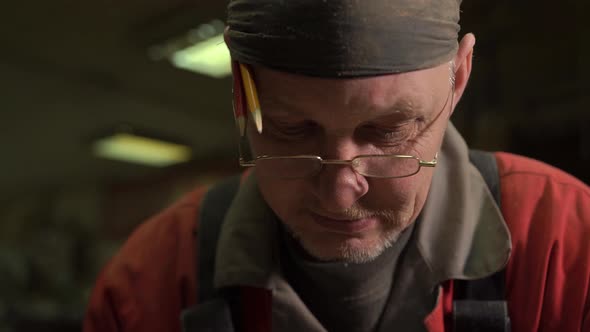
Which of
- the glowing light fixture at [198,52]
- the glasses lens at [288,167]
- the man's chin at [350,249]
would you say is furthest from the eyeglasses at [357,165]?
the glowing light fixture at [198,52]

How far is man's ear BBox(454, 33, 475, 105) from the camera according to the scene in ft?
2.81

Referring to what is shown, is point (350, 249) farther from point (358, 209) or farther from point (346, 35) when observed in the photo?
point (346, 35)

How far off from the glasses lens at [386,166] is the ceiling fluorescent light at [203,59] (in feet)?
5.05

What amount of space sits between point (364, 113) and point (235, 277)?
1.04 feet

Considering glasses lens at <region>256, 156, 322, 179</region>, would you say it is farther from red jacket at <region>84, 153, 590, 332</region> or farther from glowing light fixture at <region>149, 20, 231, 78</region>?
glowing light fixture at <region>149, 20, 231, 78</region>

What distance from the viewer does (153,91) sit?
274 centimetres

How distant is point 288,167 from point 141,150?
2655mm

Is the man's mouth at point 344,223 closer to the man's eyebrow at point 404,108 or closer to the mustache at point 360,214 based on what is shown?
the mustache at point 360,214

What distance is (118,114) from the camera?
2.96 metres

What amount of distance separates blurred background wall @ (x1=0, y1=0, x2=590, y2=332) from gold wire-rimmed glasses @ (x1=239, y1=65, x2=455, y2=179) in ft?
0.91

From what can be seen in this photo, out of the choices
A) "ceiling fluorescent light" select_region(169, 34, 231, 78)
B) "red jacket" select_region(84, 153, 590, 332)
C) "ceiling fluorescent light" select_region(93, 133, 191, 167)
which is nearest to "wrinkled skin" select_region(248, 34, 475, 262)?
"red jacket" select_region(84, 153, 590, 332)

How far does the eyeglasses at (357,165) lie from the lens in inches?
31.2

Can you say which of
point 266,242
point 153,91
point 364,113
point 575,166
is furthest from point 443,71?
point 153,91

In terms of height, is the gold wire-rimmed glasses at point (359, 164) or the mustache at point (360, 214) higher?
the gold wire-rimmed glasses at point (359, 164)
